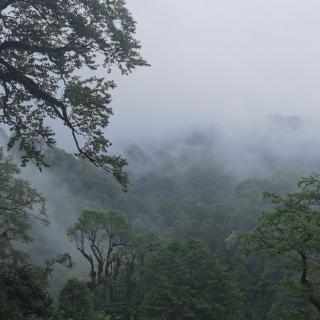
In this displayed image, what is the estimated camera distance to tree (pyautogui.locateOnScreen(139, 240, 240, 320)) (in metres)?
35.3

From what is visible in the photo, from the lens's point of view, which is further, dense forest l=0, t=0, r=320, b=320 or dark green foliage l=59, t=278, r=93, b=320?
dark green foliage l=59, t=278, r=93, b=320

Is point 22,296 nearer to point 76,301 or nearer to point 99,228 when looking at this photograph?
point 76,301

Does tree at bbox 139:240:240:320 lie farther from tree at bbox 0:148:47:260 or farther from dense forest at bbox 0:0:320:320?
tree at bbox 0:148:47:260

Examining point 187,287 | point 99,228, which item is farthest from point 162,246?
point 99,228

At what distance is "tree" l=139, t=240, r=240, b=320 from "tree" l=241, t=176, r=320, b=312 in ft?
60.5

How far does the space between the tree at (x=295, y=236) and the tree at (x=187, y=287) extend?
18.4 metres

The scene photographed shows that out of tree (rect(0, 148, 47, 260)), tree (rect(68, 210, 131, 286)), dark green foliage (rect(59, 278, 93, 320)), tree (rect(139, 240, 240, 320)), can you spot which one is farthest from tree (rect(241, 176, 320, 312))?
tree (rect(68, 210, 131, 286))

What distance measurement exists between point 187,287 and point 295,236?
813 inches

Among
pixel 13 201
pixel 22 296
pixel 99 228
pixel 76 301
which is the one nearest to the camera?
pixel 22 296

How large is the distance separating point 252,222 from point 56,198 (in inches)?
1591

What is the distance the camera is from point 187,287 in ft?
118

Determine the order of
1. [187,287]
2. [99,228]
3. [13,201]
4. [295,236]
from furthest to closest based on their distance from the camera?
[99,228] → [187,287] → [13,201] → [295,236]

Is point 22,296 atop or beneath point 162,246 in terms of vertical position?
beneath

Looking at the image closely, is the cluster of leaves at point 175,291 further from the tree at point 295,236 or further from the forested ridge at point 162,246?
the tree at point 295,236
